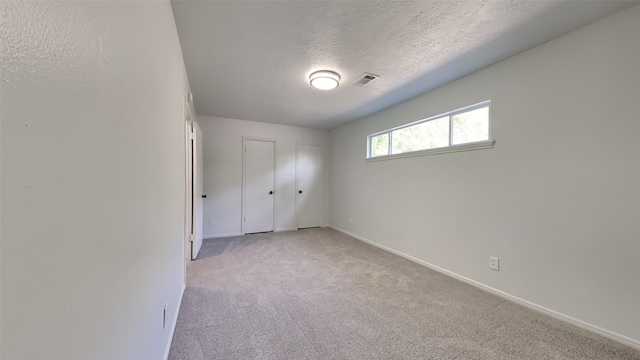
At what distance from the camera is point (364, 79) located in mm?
2670

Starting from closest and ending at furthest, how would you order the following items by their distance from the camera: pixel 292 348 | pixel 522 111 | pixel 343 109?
1. pixel 292 348
2. pixel 522 111
3. pixel 343 109

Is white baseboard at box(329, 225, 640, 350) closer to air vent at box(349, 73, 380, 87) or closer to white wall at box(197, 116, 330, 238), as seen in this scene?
air vent at box(349, 73, 380, 87)

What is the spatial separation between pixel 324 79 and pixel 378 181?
2.04m

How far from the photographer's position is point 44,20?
0.42 m

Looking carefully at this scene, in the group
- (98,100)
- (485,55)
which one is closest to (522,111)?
(485,55)

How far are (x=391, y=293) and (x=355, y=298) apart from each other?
0.39 meters

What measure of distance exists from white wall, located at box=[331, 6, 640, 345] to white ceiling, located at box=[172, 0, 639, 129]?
0.25 meters

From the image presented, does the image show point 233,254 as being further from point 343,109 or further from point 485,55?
point 485,55

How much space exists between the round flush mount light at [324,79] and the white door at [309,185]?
Result: 8.40ft

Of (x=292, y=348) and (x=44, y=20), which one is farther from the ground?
(x=44, y=20)

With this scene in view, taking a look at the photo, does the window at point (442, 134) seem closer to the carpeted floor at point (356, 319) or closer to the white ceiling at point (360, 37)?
the white ceiling at point (360, 37)

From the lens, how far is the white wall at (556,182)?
5.38ft

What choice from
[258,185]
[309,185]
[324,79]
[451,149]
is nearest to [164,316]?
[324,79]

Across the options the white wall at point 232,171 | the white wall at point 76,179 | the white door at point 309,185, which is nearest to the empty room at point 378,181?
the white wall at point 76,179
